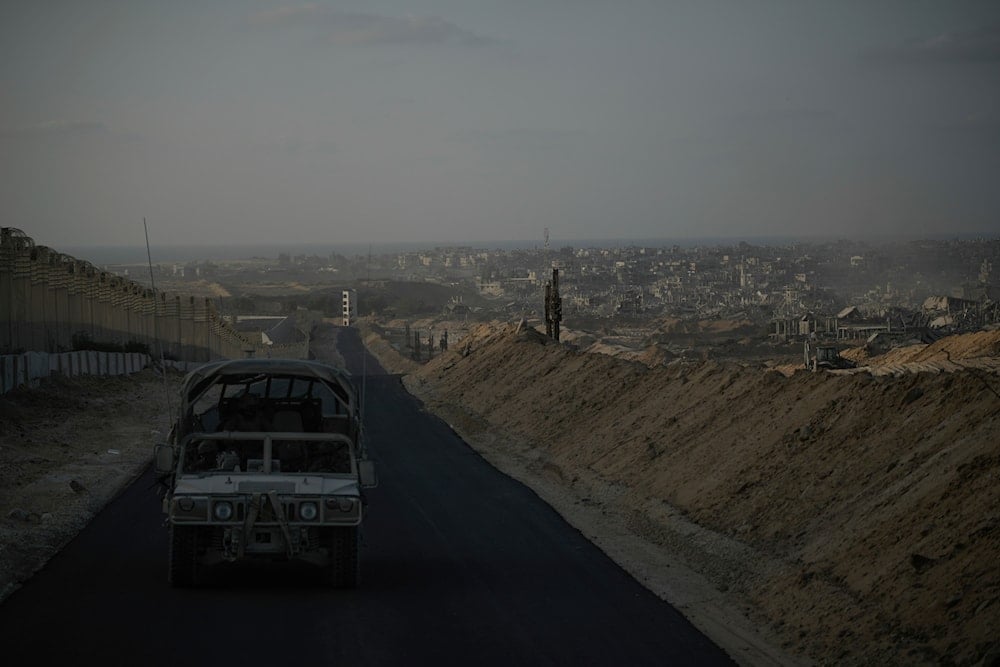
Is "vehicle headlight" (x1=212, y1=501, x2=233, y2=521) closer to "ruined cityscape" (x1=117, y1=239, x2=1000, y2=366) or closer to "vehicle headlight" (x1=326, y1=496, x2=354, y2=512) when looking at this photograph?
"vehicle headlight" (x1=326, y1=496, x2=354, y2=512)

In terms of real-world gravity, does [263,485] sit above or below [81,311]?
above

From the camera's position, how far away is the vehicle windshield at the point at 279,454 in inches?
591

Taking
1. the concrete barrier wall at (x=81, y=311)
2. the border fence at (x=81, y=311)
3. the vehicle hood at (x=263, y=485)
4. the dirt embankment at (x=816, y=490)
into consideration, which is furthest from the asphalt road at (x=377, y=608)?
the concrete barrier wall at (x=81, y=311)

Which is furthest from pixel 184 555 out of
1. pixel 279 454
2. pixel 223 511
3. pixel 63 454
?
pixel 63 454

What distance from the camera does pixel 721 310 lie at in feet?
431

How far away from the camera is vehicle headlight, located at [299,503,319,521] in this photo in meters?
13.7

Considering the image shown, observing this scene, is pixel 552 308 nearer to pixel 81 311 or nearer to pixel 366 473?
pixel 81 311

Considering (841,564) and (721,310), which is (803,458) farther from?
(721,310)

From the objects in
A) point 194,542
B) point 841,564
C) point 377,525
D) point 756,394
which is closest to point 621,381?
point 756,394

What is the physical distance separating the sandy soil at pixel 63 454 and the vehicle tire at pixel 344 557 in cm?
308

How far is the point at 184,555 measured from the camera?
13.8 meters

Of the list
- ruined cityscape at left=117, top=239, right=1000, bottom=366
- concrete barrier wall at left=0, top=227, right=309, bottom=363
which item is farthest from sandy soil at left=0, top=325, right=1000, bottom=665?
ruined cityscape at left=117, top=239, right=1000, bottom=366

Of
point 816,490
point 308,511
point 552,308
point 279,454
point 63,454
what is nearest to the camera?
point 308,511

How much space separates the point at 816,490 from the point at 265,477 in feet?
28.5
